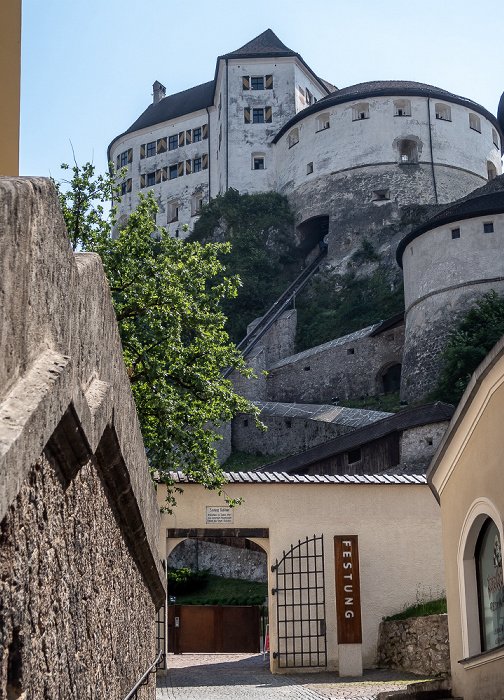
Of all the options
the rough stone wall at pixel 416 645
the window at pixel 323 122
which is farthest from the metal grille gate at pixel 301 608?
the window at pixel 323 122

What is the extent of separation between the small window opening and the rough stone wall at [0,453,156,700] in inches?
838

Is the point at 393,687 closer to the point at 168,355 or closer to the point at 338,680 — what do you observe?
the point at 338,680

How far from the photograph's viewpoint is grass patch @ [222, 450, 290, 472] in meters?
35.3

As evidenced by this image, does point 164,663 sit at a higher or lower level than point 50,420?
lower

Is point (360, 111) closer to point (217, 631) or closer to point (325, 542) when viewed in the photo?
point (217, 631)

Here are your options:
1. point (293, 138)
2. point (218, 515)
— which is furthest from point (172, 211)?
point (218, 515)

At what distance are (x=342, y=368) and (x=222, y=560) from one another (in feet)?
43.7

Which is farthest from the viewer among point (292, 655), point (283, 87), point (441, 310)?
point (283, 87)

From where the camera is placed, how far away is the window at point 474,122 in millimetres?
50938

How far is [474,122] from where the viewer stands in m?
51.2

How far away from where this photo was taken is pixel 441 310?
35.5m

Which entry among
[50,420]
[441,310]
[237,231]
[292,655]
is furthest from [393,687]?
[237,231]

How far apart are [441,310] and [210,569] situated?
14.0 metres

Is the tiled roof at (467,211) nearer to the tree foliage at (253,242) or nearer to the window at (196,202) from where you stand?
the tree foliage at (253,242)
